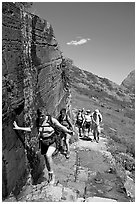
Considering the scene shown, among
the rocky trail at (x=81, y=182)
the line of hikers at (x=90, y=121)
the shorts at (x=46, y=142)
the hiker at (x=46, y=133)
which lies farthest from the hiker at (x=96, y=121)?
the shorts at (x=46, y=142)

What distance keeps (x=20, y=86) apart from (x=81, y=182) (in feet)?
11.5

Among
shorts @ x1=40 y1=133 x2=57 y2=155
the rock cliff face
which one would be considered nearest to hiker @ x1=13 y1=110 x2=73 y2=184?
shorts @ x1=40 y1=133 x2=57 y2=155

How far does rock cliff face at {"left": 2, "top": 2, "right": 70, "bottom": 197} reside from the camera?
591cm

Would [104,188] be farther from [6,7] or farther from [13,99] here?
[6,7]

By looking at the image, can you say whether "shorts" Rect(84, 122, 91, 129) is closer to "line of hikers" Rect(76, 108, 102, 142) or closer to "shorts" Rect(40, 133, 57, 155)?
"line of hikers" Rect(76, 108, 102, 142)

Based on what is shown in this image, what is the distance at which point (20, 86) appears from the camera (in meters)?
6.85

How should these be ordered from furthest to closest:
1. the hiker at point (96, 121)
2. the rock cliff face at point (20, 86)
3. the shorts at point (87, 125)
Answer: the shorts at point (87, 125), the hiker at point (96, 121), the rock cliff face at point (20, 86)

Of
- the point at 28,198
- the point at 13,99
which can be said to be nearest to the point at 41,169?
the point at 28,198

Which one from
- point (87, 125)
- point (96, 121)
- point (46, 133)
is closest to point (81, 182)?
point (46, 133)

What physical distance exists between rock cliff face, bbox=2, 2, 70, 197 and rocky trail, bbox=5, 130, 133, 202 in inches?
24.2

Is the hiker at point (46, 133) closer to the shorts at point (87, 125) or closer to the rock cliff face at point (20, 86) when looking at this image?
the rock cliff face at point (20, 86)

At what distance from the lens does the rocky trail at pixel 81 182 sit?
20.5ft

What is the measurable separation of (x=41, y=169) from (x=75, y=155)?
9.95 feet

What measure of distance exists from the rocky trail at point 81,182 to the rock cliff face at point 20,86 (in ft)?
2.02
